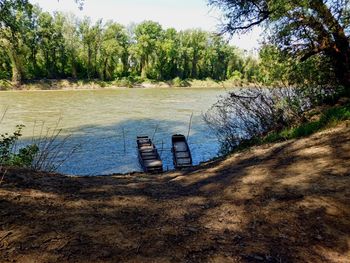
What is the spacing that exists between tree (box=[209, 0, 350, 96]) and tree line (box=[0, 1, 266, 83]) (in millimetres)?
51196

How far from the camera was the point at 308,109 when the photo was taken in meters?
12.8

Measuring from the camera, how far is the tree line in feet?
234

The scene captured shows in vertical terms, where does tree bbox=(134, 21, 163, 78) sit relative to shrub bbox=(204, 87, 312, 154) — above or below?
above

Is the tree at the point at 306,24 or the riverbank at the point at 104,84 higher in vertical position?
the tree at the point at 306,24

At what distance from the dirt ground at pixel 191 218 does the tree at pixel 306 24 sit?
5.38 meters

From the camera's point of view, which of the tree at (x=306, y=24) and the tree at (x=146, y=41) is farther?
the tree at (x=146, y=41)

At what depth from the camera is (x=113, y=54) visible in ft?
259

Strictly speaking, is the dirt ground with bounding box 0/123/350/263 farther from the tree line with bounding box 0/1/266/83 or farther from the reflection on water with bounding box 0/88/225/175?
the tree line with bounding box 0/1/266/83

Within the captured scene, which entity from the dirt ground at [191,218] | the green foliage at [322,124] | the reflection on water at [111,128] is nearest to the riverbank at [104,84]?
the reflection on water at [111,128]

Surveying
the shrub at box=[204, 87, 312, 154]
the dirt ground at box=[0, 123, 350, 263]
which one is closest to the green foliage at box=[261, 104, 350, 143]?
the shrub at box=[204, 87, 312, 154]

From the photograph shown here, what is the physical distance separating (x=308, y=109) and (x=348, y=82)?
1681mm

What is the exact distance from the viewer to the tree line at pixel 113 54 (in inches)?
2805

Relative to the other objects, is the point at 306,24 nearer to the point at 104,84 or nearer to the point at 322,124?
the point at 322,124

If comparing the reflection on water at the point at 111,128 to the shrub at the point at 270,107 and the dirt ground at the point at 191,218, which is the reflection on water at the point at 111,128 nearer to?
the shrub at the point at 270,107
